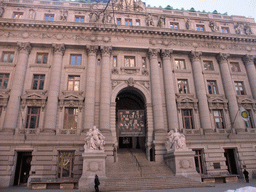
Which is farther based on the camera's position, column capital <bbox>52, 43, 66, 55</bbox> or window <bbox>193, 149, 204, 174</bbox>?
column capital <bbox>52, 43, 66, 55</bbox>

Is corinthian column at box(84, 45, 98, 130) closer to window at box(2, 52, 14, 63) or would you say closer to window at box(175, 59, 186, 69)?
window at box(2, 52, 14, 63)

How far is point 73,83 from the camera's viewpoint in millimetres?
26188

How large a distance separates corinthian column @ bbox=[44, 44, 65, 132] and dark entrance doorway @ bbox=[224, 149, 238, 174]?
23.5 meters

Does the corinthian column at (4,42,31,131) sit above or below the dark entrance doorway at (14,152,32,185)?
above

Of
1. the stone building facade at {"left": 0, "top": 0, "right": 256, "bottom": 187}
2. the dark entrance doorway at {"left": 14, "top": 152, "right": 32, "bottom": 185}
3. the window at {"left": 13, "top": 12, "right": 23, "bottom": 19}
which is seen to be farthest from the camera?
the window at {"left": 13, "top": 12, "right": 23, "bottom": 19}

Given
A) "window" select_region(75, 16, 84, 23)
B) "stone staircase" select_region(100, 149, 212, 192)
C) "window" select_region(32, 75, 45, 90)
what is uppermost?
"window" select_region(75, 16, 84, 23)

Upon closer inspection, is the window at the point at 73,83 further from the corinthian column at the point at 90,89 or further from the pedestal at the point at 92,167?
the pedestal at the point at 92,167

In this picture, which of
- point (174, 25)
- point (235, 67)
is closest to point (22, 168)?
point (174, 25)

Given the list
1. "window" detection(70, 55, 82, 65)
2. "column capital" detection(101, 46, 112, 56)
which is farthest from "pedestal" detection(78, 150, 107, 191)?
"column capital" detection(101, 46, 112, 56)

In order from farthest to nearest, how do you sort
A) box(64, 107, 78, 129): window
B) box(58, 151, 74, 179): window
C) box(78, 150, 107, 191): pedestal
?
box(64, 107, 78, 129): window, box(58, 151, 74, 179): window, box(78, 150, 107, 191): pedestal

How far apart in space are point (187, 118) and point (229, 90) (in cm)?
793

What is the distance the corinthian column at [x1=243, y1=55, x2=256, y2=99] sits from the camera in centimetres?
2889

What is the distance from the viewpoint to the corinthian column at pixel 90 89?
23609 mm

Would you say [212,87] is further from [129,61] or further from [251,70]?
[129,61]
